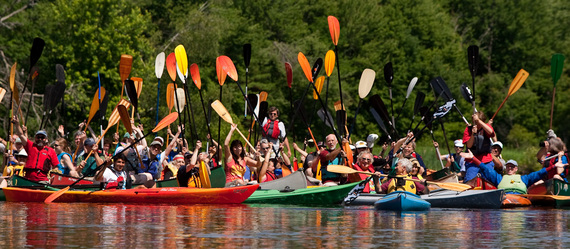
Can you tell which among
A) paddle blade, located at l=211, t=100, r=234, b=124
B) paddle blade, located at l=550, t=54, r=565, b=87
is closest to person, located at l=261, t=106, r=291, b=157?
paddle blade, located at l=211, t=100, r=234, b=124

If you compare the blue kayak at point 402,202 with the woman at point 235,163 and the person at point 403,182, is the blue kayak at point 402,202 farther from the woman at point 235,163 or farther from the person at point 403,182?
the woman at point 235,163

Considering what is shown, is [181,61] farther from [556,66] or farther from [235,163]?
[556,66]

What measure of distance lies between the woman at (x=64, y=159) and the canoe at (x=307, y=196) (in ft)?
9.17

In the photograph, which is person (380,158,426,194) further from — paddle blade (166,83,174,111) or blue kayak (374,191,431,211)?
paddle blade (166,83,174,111)

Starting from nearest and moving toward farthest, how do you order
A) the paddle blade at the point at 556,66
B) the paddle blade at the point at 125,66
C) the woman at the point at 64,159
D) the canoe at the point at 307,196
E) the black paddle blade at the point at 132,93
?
1. the canoe at the point at 307,196
2. the woman at the point at 64,159
3. the black paddle blade at the point at 132,93
4. the paddle blade at the point at 556,66
5. the paddle blade at the point at 125,66

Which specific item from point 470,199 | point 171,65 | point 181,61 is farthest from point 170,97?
point 470,199

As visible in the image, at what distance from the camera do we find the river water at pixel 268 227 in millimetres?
9109

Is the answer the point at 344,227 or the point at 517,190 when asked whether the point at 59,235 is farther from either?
the point at 517,190

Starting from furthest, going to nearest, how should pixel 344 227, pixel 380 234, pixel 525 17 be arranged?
1. pixel 525 17
2. pixel 344 227
3. pixel 380 234

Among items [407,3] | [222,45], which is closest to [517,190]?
[222,45]

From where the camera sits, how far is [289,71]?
19.3m

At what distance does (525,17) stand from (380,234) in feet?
126

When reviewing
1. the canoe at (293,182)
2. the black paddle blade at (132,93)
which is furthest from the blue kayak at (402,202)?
the black paddle blade at (132,93)

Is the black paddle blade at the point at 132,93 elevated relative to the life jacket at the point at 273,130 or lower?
→ elevated
